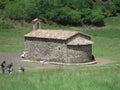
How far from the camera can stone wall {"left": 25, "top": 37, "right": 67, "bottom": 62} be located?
143ft

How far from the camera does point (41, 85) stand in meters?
13.6

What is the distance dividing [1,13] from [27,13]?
4.78 m

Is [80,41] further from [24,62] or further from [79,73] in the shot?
[79,73]

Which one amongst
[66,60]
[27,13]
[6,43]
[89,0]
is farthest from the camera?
[89,0]

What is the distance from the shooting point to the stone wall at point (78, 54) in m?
43.4

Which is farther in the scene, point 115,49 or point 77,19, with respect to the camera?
point 77,19

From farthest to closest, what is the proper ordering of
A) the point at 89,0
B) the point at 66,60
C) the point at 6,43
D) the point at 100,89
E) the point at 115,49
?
1. the point at 89,0
2. the point at 6,43
3. the point at 115,49
4. the point at 66,60
5. the point at 100,89

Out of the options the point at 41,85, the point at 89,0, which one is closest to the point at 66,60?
the point at 41,85

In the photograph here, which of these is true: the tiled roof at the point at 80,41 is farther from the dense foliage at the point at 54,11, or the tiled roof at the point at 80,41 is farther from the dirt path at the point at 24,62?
the dense foliage at the point at 54,11

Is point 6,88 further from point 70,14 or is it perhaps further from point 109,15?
point 109,15

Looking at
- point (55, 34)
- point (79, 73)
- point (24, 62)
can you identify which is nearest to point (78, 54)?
point (55, 34)

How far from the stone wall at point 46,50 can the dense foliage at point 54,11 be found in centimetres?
2983

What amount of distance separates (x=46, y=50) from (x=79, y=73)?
23.6 meters

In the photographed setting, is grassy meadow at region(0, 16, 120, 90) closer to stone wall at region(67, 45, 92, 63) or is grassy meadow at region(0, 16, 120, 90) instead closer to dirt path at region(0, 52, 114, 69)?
dirt path at region(0, 52, 114, 69)
